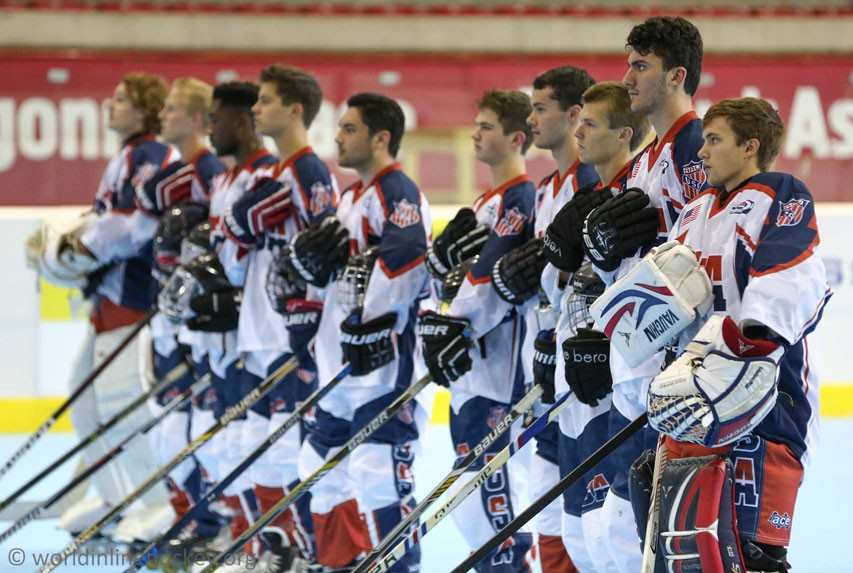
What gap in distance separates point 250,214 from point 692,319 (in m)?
2.69

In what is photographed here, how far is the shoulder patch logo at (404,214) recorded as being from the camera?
5.13 metres

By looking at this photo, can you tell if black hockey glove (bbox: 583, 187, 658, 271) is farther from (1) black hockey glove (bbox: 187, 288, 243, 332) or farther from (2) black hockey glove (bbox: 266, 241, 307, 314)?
(1) black hockey glove (bbox: 187, 288, 243, 332)

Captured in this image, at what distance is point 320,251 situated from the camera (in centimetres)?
522

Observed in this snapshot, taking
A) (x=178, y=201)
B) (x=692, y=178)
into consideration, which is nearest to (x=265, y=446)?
(x=178, y=201)

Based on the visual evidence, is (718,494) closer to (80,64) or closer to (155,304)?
(155,304)

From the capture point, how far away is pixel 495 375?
4797 mm

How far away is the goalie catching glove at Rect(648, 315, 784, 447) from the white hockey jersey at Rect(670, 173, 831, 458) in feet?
0.20

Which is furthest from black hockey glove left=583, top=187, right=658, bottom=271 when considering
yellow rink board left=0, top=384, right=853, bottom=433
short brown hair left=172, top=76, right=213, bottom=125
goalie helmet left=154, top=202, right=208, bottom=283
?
yellow rink board left=0, top=384, right=853, bottom=433

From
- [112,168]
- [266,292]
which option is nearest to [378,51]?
[112,168]

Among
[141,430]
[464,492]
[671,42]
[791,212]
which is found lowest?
[141,430]

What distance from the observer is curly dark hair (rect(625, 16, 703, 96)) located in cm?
378

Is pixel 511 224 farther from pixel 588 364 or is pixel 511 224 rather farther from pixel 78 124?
pixel 78 124

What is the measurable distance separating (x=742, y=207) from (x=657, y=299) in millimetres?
276

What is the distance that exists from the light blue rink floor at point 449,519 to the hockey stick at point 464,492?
1.03 meters
